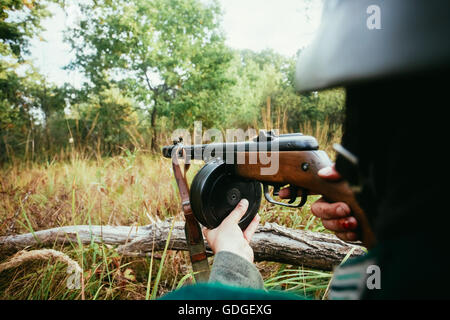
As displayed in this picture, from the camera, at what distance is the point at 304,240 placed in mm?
1854

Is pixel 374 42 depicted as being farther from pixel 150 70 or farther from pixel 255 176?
pixel 150 70

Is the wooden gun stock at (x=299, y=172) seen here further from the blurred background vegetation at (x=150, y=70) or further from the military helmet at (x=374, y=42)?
the blurred background vegetation at (x=150, y=70)

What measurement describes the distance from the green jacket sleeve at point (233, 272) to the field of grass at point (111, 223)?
82 cm

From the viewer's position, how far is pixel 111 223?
298cm

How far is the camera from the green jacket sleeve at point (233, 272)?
892 millimetres

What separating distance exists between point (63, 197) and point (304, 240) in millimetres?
3113

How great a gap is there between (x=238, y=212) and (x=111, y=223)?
2207mm

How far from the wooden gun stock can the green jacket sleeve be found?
1.49 ft

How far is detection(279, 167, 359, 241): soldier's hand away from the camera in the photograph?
1.00 m

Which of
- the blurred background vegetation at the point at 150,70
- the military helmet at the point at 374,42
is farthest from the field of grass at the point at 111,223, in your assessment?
the blurred background vegetation at the point at 150,70

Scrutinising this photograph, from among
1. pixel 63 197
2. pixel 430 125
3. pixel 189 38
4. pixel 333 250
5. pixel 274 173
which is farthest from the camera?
pixel 189 38

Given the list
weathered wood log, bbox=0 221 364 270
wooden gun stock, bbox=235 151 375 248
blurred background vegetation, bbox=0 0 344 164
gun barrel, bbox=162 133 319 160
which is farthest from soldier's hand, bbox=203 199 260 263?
blurred background vegetation, bbox=0 0 344 164

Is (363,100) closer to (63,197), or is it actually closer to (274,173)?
(274,173)
